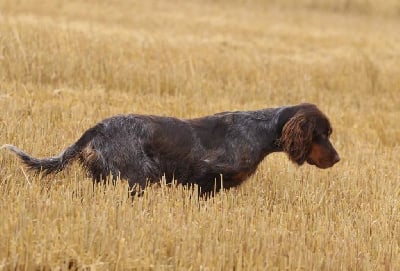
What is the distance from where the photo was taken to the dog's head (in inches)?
243

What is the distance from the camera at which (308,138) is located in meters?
6.19

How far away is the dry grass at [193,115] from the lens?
14.5ft

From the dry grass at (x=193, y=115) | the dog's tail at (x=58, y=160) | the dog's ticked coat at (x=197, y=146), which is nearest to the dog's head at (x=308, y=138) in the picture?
the dog's ticked coat at (x=197, y=146)

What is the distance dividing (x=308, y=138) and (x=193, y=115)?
11.0 feet

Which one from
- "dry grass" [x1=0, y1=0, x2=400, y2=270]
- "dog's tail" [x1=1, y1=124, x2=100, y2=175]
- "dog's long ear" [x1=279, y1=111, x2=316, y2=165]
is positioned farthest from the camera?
"dog's long ear" [x1=279, y1=111, x2=316, y2=165]

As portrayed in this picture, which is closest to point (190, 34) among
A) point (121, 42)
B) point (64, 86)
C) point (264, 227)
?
point (121, 42)

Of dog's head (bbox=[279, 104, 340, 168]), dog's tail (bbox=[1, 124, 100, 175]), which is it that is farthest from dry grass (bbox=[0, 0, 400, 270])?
dog's head (bbox=[279, 104, 340, 168])

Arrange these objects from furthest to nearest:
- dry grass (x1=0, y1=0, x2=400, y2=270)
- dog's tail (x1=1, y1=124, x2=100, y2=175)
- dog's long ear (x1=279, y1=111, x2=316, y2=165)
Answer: dog's long ear (x1=279, y1=111, x2=316, y2=165) < dog's tail (x1=1, y1=124, x2=100, y2=175) < dry grass (x1=0, y1=0, x2=400, y2=270)

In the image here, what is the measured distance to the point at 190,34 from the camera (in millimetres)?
16266

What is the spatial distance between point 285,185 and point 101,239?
278cm

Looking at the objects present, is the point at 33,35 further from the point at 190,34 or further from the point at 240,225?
the point at 240,225

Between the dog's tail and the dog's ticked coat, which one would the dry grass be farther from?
the dog's ticked coat

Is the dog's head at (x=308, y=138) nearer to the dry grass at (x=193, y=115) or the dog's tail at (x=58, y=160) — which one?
the dry grass at (x=193, y=115)

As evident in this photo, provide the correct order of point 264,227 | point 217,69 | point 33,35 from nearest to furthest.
Answer: 1. point 264,227
2. point 33,35
3. point 217,69
